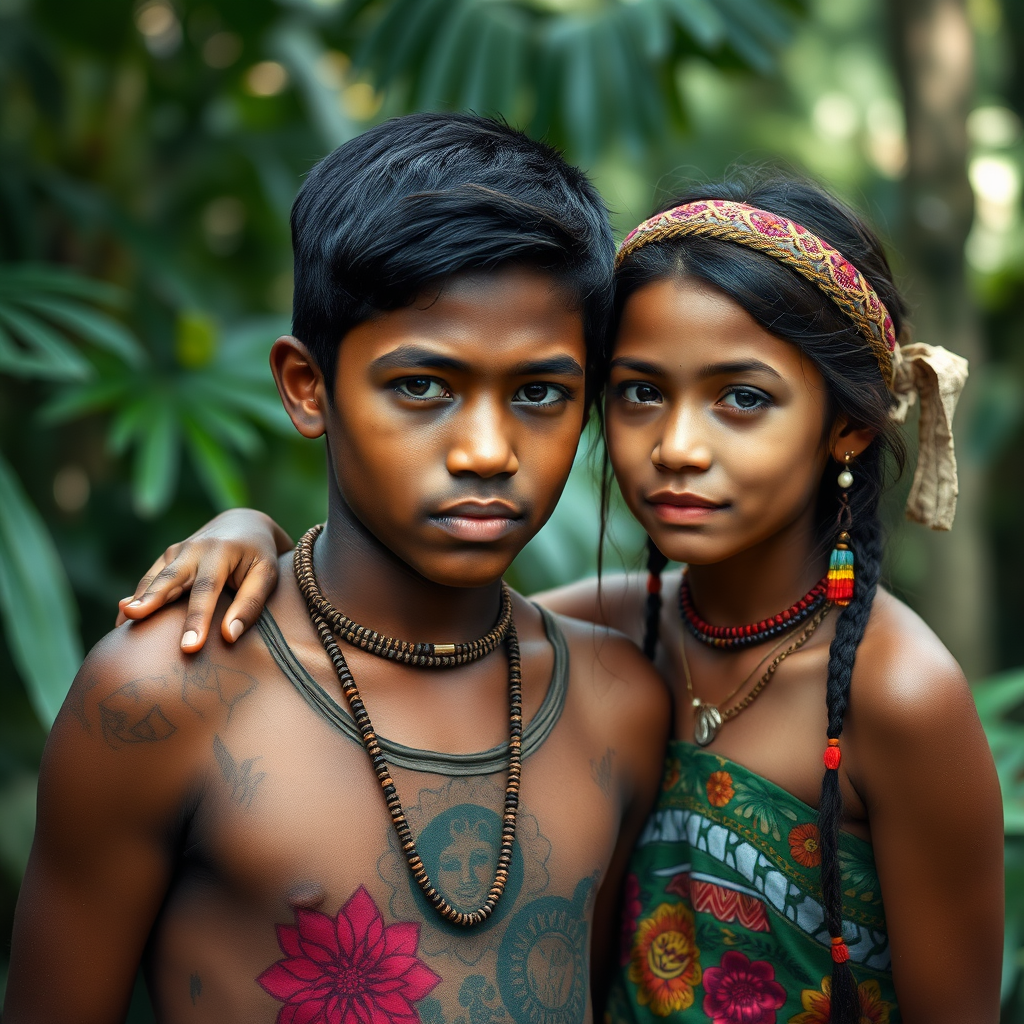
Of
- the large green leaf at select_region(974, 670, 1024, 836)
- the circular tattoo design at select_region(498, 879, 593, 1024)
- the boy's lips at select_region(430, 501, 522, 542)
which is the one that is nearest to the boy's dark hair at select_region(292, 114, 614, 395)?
the boy's lips at select_region(430, 501, 522, 542)

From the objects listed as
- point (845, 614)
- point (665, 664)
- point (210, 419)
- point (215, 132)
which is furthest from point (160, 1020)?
point (215, 132)

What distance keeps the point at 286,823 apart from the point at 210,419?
1.32 metres

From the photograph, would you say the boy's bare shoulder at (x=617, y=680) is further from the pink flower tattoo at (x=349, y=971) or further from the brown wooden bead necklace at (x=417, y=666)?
the pink flower tattoo at (x=349, y=971)

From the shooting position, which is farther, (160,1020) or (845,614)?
(845,614)

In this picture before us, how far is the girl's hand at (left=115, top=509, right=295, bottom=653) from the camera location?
4.43 ft

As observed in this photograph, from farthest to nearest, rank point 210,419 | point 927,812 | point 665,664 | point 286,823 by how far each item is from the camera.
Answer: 1. point 210,419
2. point 665,664
3. point 927,812
4. point 286,823

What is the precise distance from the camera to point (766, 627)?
166cm

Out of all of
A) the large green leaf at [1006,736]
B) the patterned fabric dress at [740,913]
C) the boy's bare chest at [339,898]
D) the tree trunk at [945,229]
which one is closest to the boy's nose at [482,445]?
the boy's bare chest at [339,898]

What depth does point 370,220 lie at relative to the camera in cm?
137

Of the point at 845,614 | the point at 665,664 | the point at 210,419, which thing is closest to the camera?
the point at 845,614

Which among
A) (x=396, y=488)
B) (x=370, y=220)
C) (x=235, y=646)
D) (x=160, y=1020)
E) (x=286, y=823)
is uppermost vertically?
(x=370, y=220)

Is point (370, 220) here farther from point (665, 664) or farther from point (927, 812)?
point (927, 812)

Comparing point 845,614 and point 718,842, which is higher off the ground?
point 845,614

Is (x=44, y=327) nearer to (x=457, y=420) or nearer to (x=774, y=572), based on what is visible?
(x=457, y=420)
